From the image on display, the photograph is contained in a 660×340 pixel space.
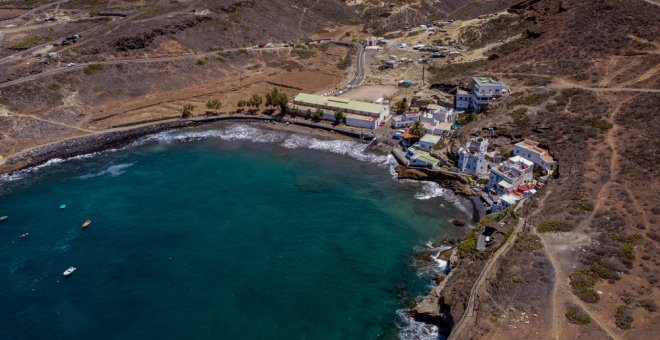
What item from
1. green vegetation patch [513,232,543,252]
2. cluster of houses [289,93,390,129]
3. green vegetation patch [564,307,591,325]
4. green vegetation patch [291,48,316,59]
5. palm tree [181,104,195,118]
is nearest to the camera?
green vegetation patch [564,307,591,325]

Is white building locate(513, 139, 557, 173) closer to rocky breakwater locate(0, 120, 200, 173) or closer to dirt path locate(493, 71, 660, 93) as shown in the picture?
dirt path locate(493, 71, 660, 93)

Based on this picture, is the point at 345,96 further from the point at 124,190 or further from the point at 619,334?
the point at 619,334

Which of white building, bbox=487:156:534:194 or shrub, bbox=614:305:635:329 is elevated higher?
white building, bbox=487:156:534:194

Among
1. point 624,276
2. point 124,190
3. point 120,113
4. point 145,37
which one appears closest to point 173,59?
point 145,37

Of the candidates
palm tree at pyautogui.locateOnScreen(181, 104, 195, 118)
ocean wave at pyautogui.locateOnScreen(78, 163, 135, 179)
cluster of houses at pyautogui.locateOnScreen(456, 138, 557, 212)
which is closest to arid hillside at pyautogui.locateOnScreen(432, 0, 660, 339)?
cluster of houses at pyautogui.locateOnScreen(456, 138, 557, 212)

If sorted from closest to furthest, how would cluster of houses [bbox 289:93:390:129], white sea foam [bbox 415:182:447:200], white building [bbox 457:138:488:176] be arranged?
1. white sea foam [bbox 415:182:447:200]
2. white building [bbox 457:138:488:176]
3. cluster of houses [bbox 289:93:390:129]

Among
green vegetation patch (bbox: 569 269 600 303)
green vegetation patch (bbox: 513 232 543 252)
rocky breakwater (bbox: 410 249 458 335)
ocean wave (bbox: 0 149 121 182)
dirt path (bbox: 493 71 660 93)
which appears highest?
dirt path (bbox: 493 71 660 93)

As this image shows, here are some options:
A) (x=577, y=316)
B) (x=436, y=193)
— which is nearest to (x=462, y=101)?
(x=436, y=193)

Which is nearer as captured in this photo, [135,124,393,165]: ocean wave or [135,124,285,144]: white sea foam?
[135,124,393,165]: ocean wave

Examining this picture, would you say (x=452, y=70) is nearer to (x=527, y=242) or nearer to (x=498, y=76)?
(x=498, y=76)
